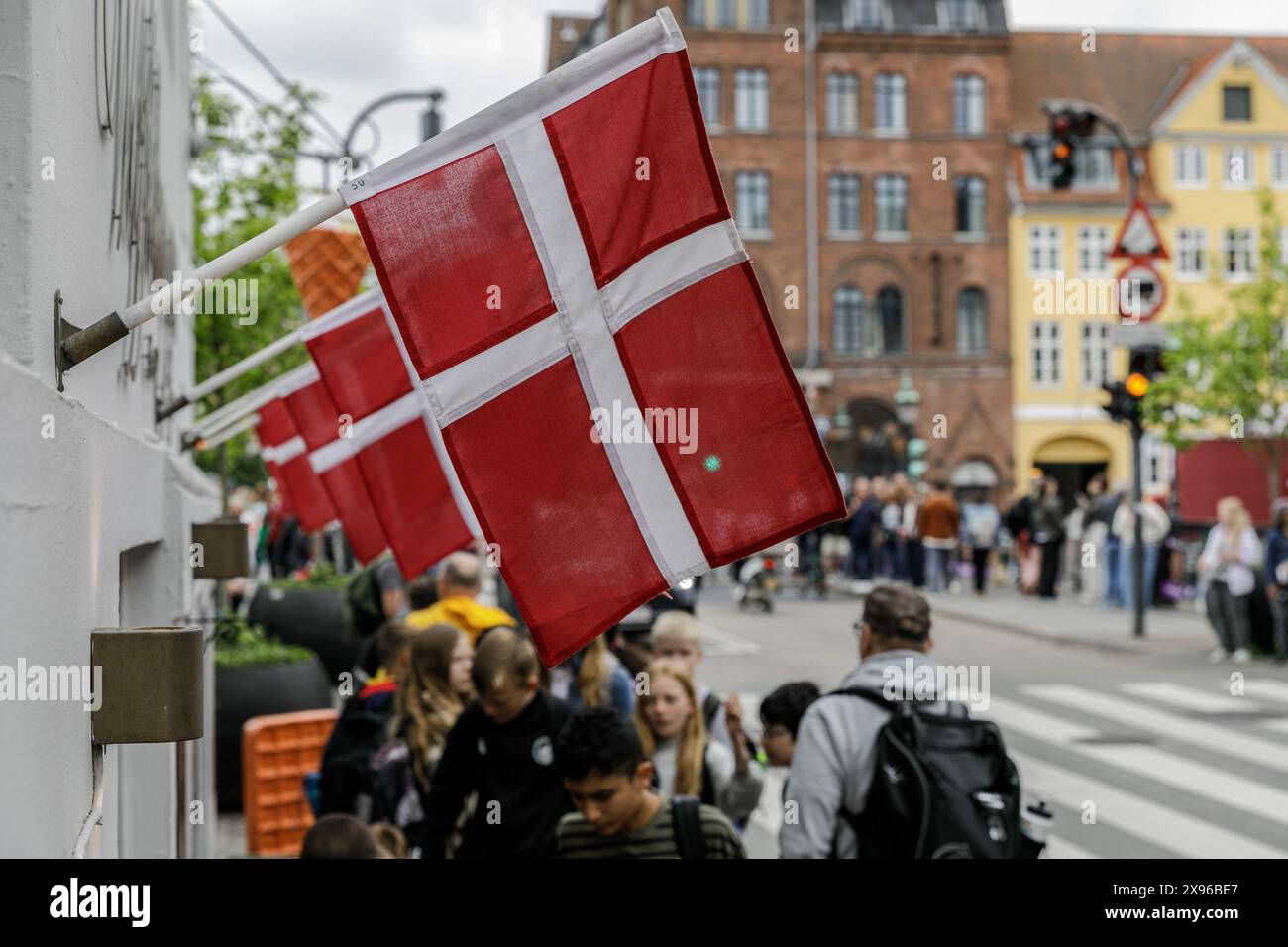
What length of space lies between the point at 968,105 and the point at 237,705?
45.5 m

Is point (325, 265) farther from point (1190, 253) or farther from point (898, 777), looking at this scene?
point (1190, 253)

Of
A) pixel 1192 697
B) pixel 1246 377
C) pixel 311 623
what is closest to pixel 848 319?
pixel 1246 377

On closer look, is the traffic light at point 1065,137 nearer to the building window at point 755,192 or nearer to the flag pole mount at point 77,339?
the flag pole mount at point 77,339

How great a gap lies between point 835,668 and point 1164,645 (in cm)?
445

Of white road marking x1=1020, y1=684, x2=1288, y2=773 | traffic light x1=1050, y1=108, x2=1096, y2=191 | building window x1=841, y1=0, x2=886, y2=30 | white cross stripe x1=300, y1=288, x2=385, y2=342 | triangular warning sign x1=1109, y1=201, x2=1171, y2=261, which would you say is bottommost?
white road marking x1=1020, y1=684, x2=1288, y2=773

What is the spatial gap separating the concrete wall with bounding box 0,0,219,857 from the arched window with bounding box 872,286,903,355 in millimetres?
47458

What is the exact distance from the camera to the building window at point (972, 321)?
168ft

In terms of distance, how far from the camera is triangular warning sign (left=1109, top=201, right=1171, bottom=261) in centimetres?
1806

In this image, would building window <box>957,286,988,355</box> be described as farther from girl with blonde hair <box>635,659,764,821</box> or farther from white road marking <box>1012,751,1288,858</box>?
girl with blonde hair <box>635,659,764,821</box>

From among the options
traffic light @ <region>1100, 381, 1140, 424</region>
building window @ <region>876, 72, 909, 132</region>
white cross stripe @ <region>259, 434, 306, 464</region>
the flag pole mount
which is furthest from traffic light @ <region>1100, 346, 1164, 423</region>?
building window @ <region>876, 72, 909, 132</region>

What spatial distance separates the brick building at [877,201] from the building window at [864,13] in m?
0.06

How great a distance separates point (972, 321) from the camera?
51406 mm

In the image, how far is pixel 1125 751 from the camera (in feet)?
41.0
